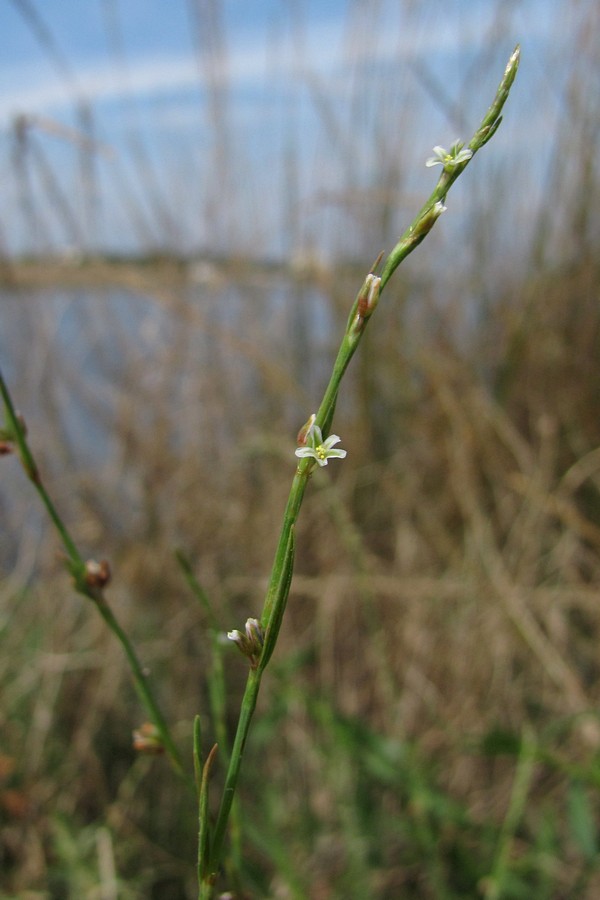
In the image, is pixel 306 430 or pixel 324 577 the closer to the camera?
pixel 306 430

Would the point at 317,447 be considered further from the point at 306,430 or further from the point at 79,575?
the point at 79,575

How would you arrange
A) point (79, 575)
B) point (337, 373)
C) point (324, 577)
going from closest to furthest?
point (337, 373) < point (79, 575) < point (324, 577)

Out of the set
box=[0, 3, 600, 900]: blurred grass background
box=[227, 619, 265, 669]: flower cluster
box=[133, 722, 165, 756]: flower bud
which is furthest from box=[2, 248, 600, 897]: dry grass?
box=[227, 619, 265, 669]: flower cluster

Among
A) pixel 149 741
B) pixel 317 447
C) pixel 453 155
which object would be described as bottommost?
pixel 149 741

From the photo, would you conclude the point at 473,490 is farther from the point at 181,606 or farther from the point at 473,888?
the point at 473,888

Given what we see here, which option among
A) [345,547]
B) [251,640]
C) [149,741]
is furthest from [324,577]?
[251,640]

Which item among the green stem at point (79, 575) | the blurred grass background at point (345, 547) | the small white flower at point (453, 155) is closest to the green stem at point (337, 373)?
the small white flower at point (453, 155)
